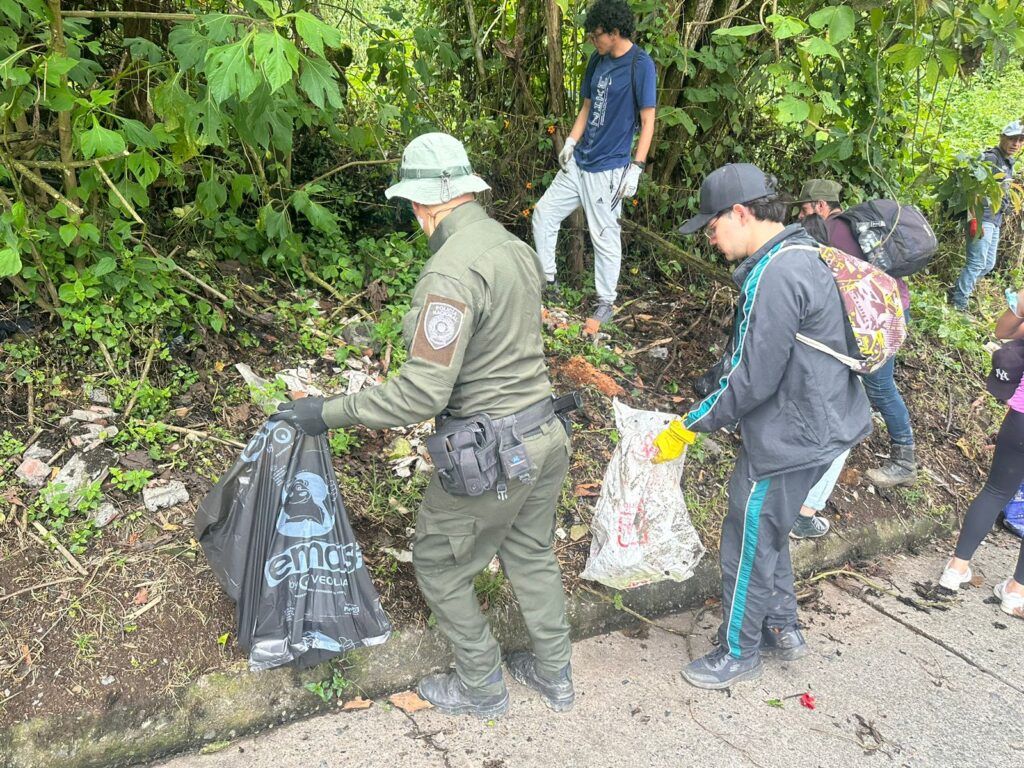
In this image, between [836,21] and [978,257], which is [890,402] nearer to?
[836,21]

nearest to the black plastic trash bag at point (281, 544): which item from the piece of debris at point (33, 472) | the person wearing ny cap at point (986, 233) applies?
the piece of debris at point (33, 472)

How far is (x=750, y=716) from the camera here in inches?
112

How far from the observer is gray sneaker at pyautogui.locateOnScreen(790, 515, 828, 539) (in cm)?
383

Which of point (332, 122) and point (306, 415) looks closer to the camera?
point (306, 415)

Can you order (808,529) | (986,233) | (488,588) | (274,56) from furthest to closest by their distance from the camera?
(986,233) < (808,529) < (488,588) < (274,56)

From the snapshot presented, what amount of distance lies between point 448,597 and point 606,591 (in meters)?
0.96

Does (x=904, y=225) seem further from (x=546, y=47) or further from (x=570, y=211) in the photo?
(x=546, y=47)

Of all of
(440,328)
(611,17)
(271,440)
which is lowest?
(271,440)

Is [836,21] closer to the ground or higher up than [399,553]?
higher up

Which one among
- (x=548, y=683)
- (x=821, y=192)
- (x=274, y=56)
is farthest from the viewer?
(x=821, y=192)

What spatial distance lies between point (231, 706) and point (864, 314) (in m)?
2.51

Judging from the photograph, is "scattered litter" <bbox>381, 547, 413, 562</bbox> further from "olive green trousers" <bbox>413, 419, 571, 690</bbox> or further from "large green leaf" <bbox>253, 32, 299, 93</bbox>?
"large green leaf" <bbox>253, 32, 299, 93</bbox>

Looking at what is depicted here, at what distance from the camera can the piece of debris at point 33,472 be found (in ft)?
9.61

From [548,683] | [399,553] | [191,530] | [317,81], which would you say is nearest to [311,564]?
[399,553]
